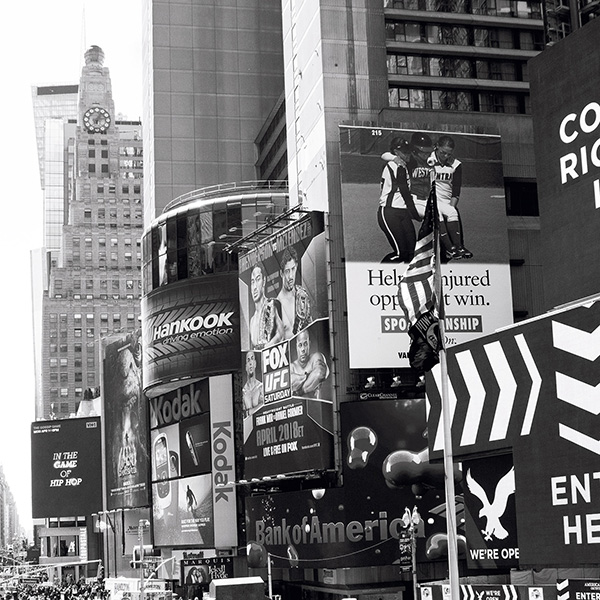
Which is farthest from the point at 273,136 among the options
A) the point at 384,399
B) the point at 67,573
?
the point at 67,573

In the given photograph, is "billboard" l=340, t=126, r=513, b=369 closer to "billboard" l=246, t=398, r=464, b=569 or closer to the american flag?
"billboard" l=246, t=398, r=464, b=569

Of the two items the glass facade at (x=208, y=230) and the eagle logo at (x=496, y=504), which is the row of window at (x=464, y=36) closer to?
the glass facade at (x=208, y=230)

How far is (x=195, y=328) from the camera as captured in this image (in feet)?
255

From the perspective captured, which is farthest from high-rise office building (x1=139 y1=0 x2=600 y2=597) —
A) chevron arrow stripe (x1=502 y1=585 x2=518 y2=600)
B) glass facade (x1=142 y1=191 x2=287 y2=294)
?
chevron arrow stripe (x1=502 y1=585 x2=518 y2=600)

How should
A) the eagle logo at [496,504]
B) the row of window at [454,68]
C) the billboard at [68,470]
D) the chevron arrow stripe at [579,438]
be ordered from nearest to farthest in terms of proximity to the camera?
the chevron arrow stripe at [579,438] → the eagle logo at [496,504] → the row of window at [454,68] → the billboard at [68,470]

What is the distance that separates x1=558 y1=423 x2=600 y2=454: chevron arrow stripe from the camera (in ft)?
117

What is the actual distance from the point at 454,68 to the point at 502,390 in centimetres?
3164

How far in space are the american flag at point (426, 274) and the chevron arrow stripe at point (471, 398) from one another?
1361 cm

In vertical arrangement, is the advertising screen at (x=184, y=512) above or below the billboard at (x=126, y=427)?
below

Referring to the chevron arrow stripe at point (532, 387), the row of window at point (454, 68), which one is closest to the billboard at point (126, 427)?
the row of window at point (454, 68)

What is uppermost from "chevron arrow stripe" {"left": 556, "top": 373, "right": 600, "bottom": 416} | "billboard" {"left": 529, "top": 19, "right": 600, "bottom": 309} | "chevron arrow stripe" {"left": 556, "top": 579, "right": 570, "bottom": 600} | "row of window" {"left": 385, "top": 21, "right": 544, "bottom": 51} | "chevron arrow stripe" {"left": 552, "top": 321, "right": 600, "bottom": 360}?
"row of window" {"left": 385, "top": 21, "right": 544, "bottom": 51}

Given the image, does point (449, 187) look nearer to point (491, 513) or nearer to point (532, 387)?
point (491, 513)

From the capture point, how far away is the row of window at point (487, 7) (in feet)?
221

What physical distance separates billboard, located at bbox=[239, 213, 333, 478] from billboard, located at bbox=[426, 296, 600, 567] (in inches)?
711
